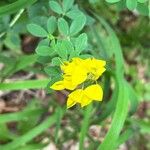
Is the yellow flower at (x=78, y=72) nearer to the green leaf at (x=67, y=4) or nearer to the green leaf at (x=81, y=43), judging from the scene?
the green leaf at (x=81, y=43)

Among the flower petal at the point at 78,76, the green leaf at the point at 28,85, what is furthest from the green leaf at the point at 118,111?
the flower petal at the point at 78,76

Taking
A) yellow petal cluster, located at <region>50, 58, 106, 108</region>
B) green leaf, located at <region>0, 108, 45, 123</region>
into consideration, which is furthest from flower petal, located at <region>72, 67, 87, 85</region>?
green leaf, located at <region>0, 108, 45, 123</region>

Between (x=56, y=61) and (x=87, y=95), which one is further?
(x=56, y=61)

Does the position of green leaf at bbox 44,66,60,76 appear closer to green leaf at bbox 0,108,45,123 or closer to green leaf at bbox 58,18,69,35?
green leaf at bbox 58,18,69,35

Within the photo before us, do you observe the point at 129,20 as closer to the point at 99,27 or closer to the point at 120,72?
the point at 99,27

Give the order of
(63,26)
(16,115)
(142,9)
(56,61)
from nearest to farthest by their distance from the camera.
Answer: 1. (56,61)
2. (63,26)
3. (142,9)
4. (16,115)

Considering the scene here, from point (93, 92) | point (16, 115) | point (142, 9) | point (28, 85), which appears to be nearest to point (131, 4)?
point (142, 9)

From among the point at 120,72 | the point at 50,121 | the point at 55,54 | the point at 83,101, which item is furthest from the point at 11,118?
the point at 83,101

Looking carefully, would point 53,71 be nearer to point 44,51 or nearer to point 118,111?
point 44,51
